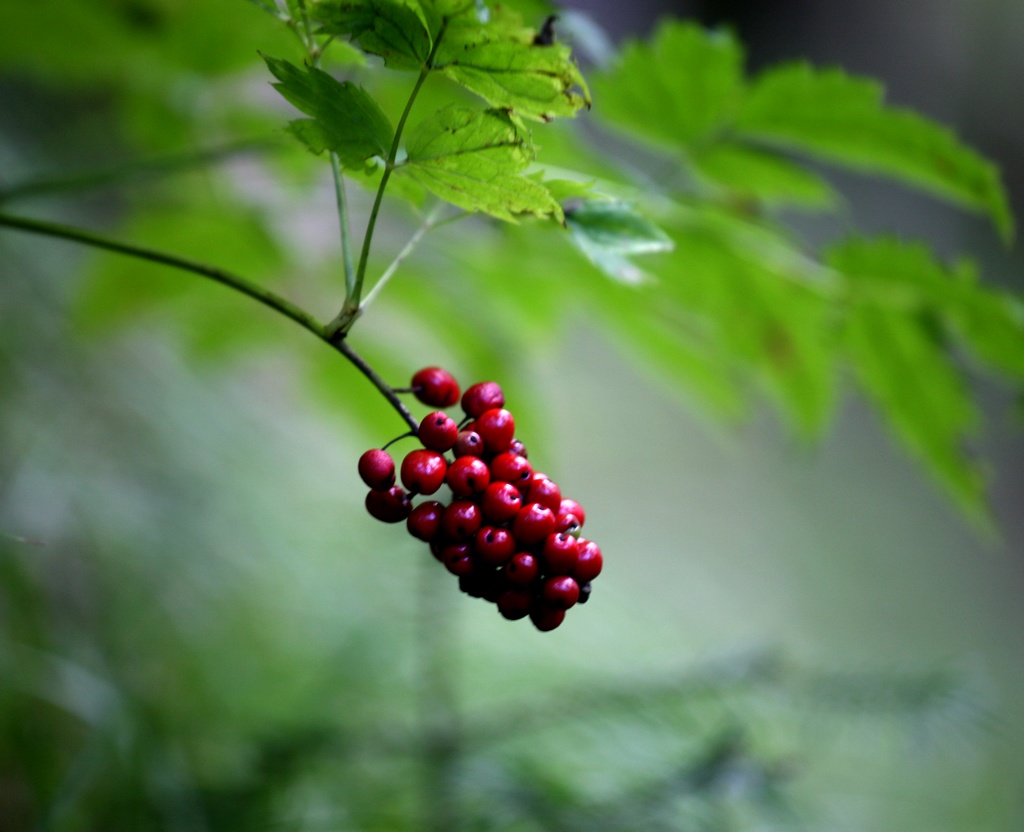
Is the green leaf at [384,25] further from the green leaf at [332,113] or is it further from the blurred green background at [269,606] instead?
the blurred green background at [269,606]

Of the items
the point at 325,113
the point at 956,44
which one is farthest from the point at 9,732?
the point at 956,44

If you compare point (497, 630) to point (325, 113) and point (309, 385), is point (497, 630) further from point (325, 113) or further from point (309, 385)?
point (325, 113)

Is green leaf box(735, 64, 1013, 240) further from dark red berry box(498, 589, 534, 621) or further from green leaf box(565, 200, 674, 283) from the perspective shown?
dark red berry box(498, 589, 534, 621)

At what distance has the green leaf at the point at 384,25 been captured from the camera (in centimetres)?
46

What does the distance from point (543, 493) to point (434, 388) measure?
0.37 ft

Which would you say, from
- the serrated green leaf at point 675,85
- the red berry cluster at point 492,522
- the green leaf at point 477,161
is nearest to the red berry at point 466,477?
the red berry cluster at point 492,522

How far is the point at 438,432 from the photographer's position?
0.46m

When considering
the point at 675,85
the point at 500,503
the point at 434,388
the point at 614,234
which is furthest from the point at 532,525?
the point at 675,85

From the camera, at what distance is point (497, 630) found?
1830mm

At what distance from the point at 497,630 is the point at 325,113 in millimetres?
1524

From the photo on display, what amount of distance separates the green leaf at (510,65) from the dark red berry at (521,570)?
0.83ft

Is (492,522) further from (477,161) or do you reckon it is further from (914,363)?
(914,363)

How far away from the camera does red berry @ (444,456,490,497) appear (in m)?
0.45

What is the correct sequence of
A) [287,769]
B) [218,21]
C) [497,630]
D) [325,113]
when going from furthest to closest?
1. [497,630]
2. [218,21]
3. [287,769]
4. [325,113]
